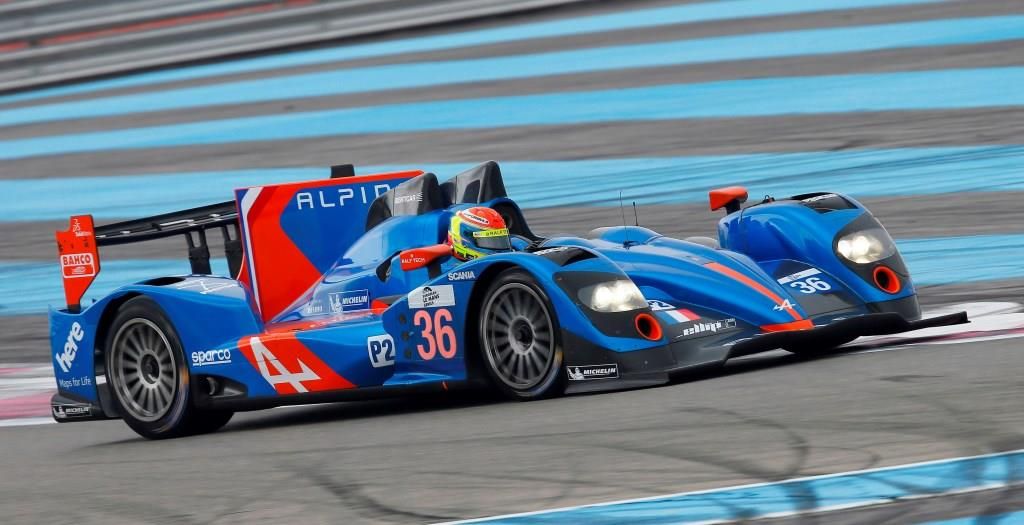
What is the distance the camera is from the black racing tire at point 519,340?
7348mm

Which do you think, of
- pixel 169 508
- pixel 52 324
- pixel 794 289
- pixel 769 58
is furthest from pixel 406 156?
pixel 169 508

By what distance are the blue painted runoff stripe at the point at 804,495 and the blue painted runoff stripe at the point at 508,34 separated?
15270 mm

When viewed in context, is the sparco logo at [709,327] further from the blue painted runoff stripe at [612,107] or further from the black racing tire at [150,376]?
the blue painted runoff stripe at [612,107]

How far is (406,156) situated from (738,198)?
7890mm

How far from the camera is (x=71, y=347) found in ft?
29.0

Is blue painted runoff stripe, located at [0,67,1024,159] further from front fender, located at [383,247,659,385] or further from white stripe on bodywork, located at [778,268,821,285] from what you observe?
front fender, located at [383,247,659,385]

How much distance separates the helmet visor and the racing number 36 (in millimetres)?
506

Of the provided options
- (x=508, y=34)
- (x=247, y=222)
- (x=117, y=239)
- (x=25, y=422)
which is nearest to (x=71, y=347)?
(x=117, y=239)

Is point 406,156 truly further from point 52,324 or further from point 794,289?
point 794,289

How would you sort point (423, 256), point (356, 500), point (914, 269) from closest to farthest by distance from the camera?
point (356, 500)
point (423, 256)
point (914, 269)

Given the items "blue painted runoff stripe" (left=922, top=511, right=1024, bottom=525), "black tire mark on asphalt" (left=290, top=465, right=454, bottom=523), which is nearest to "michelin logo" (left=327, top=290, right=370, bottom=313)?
"black tire mark on asphalt" (left=290, top=465, right=454, bottom=523)

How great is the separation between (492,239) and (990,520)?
375 cm

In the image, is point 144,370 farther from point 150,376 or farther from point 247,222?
point 247,222

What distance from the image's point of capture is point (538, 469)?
19.4 feet
